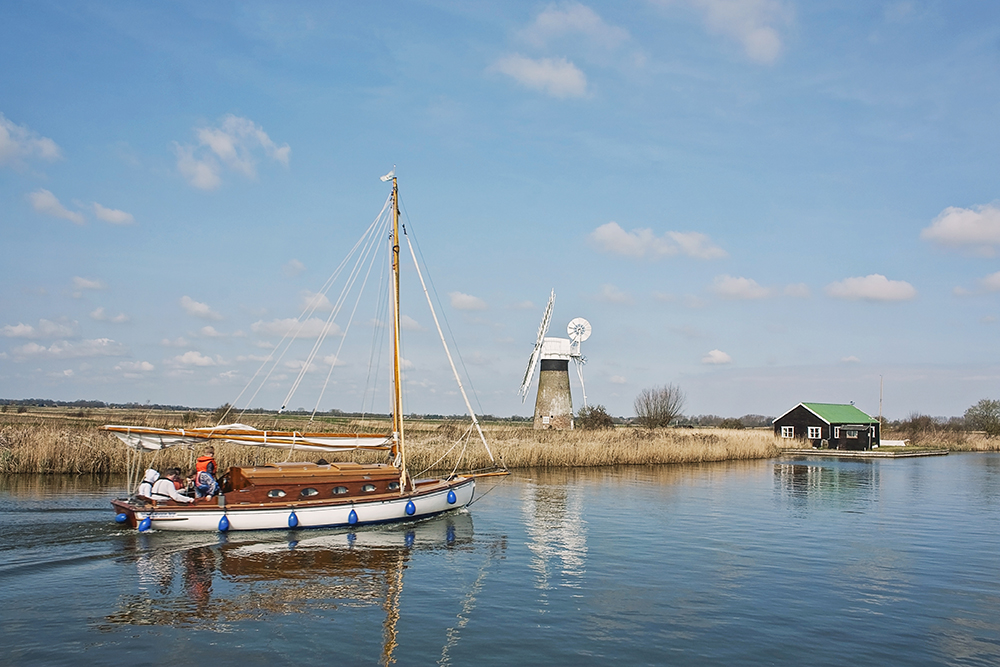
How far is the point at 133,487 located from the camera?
30.2 meters

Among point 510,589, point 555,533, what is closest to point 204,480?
point 510,589

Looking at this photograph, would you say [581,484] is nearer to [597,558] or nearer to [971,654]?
[597,558]

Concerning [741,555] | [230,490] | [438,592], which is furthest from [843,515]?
[230,490]

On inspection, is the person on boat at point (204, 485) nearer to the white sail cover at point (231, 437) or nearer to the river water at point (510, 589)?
the white sail cover at point (231, 437)

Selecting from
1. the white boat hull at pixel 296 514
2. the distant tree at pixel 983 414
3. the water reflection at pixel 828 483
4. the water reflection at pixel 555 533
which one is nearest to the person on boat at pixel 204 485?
the white boat hull at pixel 296 514

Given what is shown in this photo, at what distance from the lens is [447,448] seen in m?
39.9

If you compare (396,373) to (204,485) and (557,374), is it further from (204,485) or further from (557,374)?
(557,374)

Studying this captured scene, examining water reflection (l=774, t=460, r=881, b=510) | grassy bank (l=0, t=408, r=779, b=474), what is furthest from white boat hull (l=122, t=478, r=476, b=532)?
Result: water reflection (l=774, t=460, r=881, b=510)

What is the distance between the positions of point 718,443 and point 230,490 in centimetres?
4443

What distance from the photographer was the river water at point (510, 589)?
13156 millimetres

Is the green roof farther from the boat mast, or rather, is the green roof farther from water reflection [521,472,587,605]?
the boat mast

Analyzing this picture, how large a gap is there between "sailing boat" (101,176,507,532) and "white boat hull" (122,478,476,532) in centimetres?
3

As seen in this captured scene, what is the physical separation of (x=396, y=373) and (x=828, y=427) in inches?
2550

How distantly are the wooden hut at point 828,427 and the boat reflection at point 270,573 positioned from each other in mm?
63894
